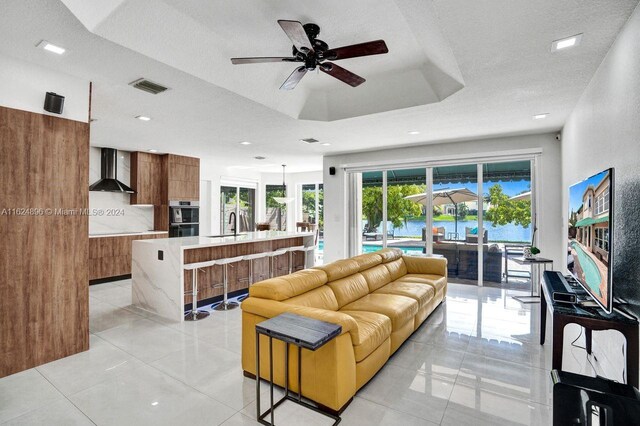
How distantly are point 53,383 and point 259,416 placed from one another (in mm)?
1823

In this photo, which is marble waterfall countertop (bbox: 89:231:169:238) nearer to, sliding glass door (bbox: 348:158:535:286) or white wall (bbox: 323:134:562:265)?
white wall (bbox: 323:134:562:265)

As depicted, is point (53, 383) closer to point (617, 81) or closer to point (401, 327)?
point (401, 327)

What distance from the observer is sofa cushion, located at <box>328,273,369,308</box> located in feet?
10.8

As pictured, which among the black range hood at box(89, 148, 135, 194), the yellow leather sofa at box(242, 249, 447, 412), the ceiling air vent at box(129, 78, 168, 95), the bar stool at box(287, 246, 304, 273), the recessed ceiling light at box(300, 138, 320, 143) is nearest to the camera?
the yellow leather sofa at box(242, 249, 447, 412)

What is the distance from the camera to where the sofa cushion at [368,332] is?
230 cm

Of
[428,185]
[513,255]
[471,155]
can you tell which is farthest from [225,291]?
[513,255]

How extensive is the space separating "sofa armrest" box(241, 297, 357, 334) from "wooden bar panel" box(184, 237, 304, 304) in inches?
85.0

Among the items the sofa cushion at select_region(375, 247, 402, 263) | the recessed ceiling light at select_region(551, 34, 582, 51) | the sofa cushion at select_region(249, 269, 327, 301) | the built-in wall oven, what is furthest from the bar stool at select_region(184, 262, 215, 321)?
the recessed ceiling light at select_region(551, 34, 582, 51)

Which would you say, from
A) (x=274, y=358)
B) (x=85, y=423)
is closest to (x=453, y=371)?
(x=274, y=358)

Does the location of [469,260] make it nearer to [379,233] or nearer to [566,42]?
[379,233]

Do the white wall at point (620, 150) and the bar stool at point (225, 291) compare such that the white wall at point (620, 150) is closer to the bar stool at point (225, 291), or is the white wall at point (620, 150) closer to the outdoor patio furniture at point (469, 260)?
the outdoor patio furniture at point (469, 260)

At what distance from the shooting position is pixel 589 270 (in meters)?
2.41

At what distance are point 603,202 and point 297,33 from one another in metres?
2.38

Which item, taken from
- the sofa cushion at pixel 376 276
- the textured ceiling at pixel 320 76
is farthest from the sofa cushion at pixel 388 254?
the textured ceiling at pixel 320 76
